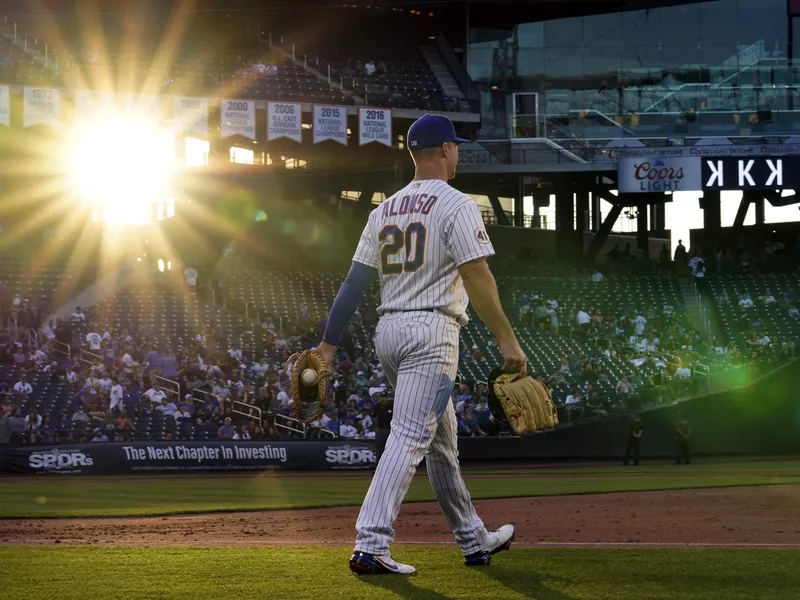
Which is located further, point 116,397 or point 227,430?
point 116,397

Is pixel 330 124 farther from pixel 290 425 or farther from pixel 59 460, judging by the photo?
pixel 59 460

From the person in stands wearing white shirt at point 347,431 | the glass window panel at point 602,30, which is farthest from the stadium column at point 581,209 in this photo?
the person in stands wearing white shirt at point 347,431

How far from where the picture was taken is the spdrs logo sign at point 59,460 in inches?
838

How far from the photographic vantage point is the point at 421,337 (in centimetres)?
517

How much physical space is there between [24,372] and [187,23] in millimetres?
15083

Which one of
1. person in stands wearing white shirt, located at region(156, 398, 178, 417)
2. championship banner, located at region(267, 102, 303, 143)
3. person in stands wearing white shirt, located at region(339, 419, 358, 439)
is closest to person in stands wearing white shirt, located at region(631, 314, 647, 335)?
person in stands wearing white shirt, located at region(339, 419, 358, 439)

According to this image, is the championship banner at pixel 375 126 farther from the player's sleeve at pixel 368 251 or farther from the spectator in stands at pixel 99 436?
the player's sleeve at pixel 368 251

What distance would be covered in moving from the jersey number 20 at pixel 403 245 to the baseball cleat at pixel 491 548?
144cm

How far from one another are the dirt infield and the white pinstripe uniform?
1869 mm

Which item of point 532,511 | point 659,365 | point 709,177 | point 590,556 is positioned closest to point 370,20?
point 709,177

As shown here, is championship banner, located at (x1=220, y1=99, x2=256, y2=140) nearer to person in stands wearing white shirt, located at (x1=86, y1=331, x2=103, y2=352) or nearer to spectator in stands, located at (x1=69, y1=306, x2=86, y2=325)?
spectator in stands, located at (x1=69, y1=306, x2=86, y2=325)

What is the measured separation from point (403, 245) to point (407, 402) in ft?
2.50

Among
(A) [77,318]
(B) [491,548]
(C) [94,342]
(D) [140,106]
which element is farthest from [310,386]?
(D) [140,106]

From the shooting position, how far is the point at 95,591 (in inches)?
189
